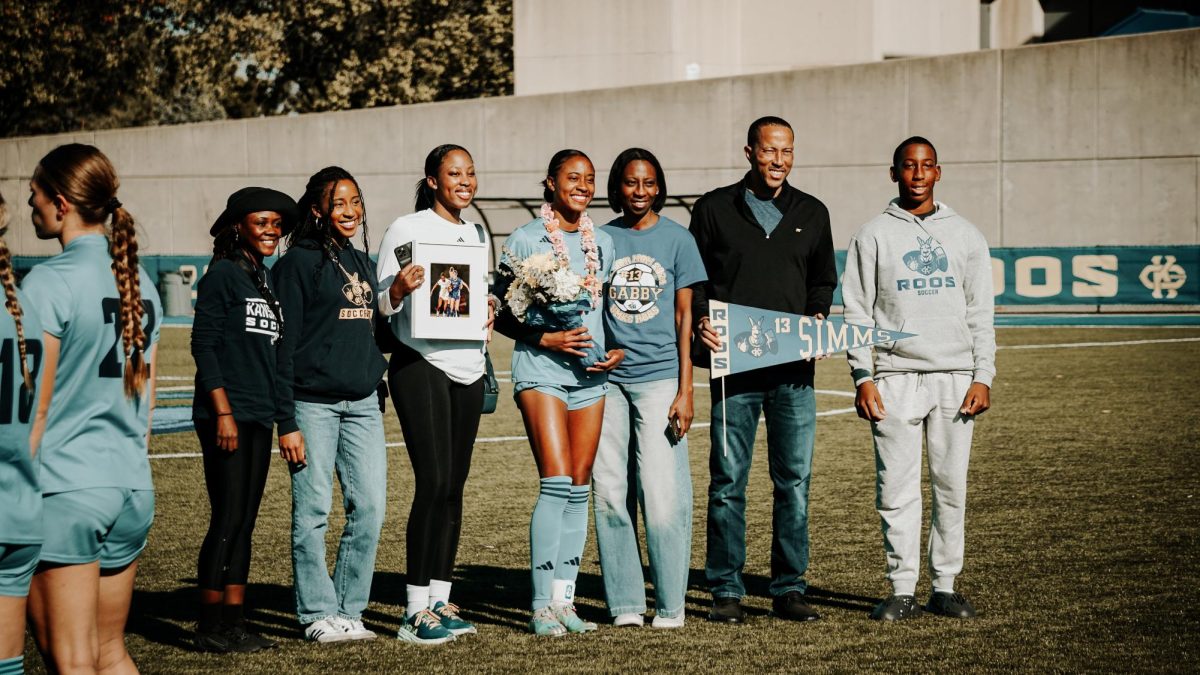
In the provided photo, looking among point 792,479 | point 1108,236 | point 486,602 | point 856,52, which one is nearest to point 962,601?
point 792,479

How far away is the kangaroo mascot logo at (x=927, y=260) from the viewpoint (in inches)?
255

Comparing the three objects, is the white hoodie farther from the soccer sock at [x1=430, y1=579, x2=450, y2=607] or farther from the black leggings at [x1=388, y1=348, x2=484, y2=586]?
the soccer sock at [x1=430, y1=579, x2=450, y2=607]

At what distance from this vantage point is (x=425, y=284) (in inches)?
237

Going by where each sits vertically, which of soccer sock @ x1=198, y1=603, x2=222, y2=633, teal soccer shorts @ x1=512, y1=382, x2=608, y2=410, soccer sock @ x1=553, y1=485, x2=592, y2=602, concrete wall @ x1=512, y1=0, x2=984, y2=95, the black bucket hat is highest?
concrete wall @ x1=512, y1=0, x2=984, y2=95

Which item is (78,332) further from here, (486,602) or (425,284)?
(486,602)

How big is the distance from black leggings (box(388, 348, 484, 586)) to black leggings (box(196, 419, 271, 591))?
0.62 meters

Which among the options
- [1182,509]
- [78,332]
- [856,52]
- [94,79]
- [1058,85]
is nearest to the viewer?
[78,332]

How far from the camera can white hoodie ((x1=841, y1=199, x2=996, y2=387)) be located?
6477 millimetres

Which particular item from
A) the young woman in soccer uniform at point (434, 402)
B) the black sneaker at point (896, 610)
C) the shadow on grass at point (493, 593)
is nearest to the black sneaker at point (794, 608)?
the black sneaker at point (896, 610)

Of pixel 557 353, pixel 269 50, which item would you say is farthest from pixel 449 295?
pixel 269 50

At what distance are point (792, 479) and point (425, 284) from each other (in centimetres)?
194

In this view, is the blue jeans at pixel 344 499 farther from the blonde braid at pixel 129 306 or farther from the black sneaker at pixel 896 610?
the black sneaker at pixel 896 610

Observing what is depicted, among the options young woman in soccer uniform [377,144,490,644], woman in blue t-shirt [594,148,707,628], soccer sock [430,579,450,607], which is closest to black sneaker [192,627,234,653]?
young woman in soccer uniform [377,144,490,644]

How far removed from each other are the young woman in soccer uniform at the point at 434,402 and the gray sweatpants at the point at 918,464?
190 cm
